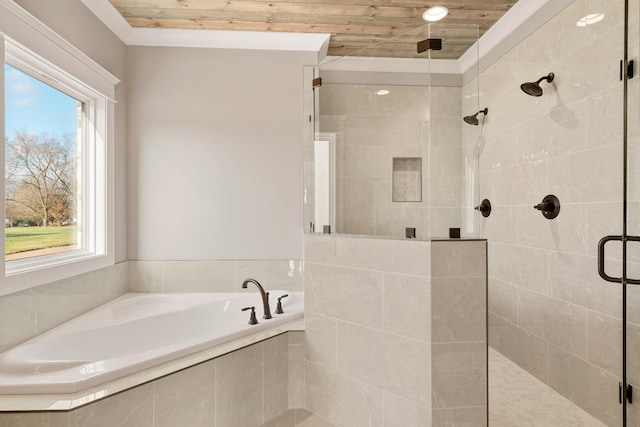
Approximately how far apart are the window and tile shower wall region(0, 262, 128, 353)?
6 cm

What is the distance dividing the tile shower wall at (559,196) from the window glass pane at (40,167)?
7.33 feet

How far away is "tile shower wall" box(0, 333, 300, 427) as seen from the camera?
1.29 metres

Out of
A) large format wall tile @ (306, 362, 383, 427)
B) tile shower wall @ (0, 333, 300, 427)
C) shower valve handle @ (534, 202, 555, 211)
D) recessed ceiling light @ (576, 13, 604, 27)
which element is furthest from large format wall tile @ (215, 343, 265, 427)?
recessed ceiling light @ (576, 13, 604, 27)

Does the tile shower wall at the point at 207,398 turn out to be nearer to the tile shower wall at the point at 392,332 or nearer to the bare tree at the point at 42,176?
the tile shower wall at the point at 392,332

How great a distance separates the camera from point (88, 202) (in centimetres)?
257

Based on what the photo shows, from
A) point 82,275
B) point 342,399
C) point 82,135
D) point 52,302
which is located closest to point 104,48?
point 82,135

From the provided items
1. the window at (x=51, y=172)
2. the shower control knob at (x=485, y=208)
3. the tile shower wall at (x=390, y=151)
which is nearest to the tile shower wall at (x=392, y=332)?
the tile shower wall at (x=390, y=151)

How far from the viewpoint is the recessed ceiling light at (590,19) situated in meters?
1.70

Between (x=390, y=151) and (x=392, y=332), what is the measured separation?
865 mm

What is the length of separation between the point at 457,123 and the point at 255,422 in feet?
5.66

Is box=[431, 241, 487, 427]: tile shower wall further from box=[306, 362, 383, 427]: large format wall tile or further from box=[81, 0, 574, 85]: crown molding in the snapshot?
box=[81, 0, 574, 85]: crown molding

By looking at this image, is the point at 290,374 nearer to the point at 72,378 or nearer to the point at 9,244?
the point at 72,378

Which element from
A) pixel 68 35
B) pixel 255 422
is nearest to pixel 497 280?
pixel 255 422

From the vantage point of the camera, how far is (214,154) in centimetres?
294
